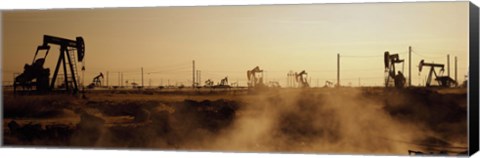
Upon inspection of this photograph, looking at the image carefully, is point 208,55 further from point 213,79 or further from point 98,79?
point 98,79

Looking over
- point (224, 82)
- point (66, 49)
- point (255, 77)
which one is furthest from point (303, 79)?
point (66, 49)

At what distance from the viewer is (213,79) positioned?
7.20 m

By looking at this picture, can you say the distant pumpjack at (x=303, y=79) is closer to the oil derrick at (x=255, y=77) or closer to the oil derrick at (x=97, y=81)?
the oil derrick at (x=255, y=77)

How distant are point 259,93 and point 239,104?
0.19 m

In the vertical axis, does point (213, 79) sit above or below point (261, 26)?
below

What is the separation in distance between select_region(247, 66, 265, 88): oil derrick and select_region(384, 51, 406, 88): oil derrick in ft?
3.34

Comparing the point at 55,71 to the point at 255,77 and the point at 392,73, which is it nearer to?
the point at 255,77

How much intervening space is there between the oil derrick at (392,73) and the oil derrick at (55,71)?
2617mm

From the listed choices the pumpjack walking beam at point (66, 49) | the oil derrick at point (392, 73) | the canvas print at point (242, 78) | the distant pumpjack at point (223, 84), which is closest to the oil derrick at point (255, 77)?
the canvas print at point (242, 78)

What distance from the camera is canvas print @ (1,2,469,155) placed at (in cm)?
677

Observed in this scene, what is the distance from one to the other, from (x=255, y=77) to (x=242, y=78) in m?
0.11

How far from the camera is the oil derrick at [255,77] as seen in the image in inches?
279

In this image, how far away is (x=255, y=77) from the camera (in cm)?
710

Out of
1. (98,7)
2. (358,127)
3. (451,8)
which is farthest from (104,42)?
(451,8)
